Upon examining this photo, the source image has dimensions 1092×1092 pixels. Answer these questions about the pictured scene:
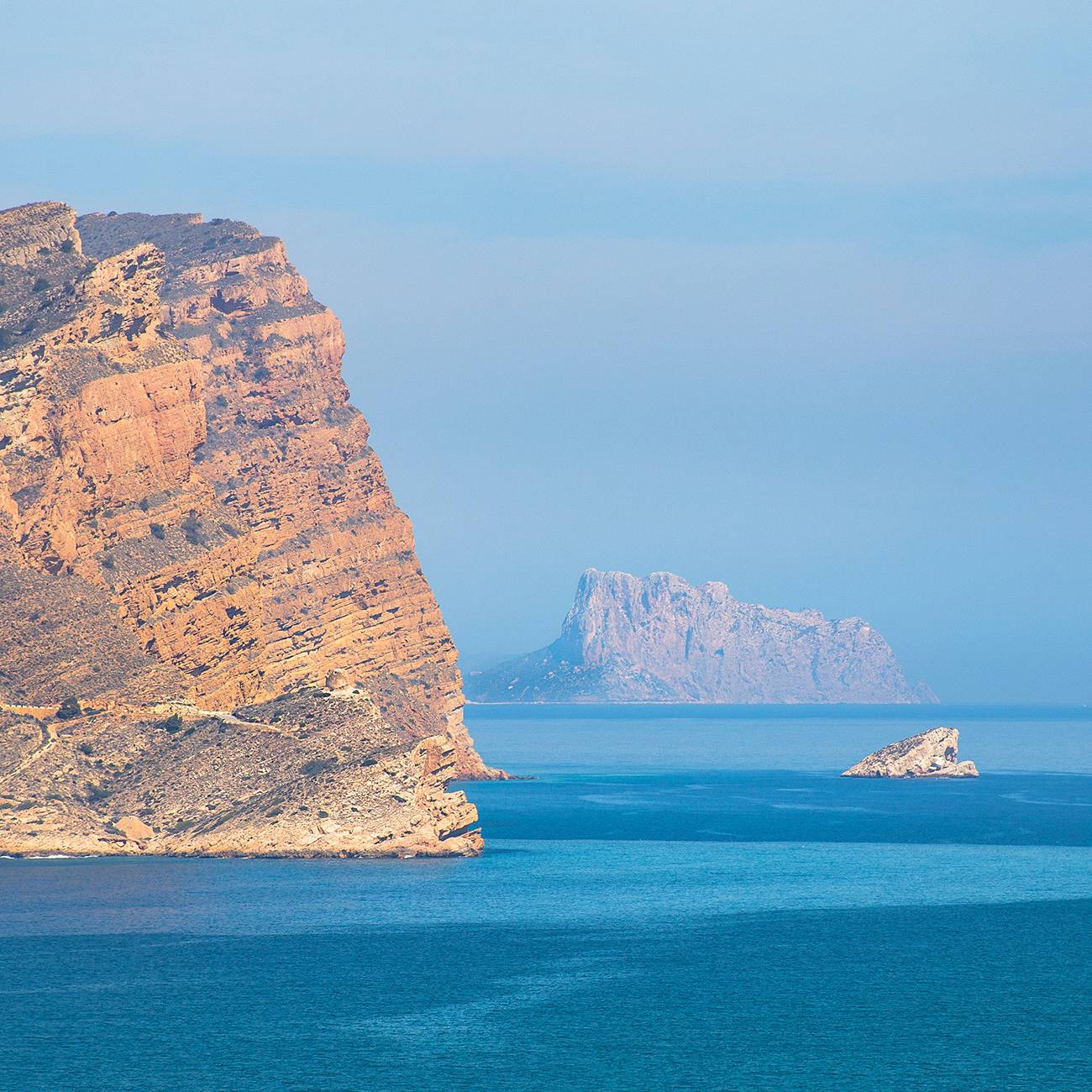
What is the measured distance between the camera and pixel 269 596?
17625 cm

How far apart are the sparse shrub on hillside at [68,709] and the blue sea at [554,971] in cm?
965

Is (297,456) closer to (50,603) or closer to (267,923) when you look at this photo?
(50,603)

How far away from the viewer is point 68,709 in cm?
11775

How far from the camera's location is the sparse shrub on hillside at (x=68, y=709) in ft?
386

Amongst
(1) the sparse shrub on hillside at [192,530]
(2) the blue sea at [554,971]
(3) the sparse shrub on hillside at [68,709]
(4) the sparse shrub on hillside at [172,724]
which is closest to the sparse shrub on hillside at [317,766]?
(2) the blue sea at [554,971]

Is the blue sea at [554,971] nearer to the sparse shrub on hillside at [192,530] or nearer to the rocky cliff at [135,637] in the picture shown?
the rocky cliff at [135,637]

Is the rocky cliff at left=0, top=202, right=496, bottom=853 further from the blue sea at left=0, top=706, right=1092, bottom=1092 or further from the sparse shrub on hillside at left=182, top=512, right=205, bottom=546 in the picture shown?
the blue sea at left=0, top=706, right=1092, bottom=1092

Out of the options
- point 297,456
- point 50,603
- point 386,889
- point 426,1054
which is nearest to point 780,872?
point 386,889

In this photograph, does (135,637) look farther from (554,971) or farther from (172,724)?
(554,971)

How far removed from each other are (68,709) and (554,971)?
44.2 meters

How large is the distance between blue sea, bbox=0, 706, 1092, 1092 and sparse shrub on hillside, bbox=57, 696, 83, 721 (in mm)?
9653

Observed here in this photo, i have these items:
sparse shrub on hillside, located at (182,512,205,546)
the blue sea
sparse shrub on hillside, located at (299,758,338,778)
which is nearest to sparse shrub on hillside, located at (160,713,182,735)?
sparse shrub on hillside, located at (299,758,338,778)

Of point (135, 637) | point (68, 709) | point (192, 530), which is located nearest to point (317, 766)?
point (68, 709)

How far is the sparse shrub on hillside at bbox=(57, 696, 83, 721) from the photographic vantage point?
386 ft
